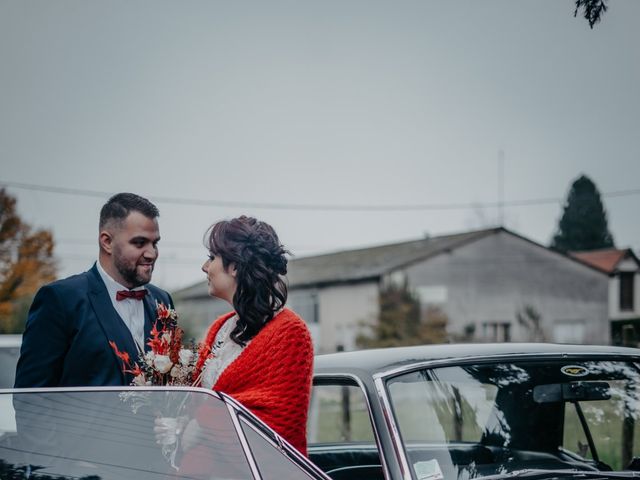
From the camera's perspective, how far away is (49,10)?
12.9 m

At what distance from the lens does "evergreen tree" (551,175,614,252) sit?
5528cm

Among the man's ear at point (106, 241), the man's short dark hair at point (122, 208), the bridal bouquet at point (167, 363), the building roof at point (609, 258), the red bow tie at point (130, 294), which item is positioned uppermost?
the building roof at point (609, 258)

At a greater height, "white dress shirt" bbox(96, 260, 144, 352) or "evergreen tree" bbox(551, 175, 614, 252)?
"evergreen tree" bbox(551, 175, 614, 252)

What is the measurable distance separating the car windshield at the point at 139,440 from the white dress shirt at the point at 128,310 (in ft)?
2.91

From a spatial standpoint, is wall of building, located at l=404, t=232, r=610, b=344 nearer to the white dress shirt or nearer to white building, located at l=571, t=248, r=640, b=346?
white building, located at l=571, t=248, r=640, b=346

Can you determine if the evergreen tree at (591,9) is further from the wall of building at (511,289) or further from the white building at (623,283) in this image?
the white building at (623,283)

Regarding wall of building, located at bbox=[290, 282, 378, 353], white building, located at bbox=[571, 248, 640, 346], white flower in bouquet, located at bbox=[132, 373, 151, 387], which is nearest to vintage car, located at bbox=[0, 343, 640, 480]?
white flower in bouquet, located at bbox=[132, 373, 151, 387]

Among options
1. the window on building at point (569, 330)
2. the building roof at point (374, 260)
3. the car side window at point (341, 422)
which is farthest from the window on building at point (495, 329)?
the car side window at point (341, 422)

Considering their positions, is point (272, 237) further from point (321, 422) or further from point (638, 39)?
point (321, 422)

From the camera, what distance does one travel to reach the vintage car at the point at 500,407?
312cm

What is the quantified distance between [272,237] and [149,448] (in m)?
0.99

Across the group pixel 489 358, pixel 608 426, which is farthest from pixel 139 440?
pixel 608 426

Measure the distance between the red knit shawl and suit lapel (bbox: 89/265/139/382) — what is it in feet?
1.56

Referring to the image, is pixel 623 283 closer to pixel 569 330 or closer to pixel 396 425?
pixel 569 330
